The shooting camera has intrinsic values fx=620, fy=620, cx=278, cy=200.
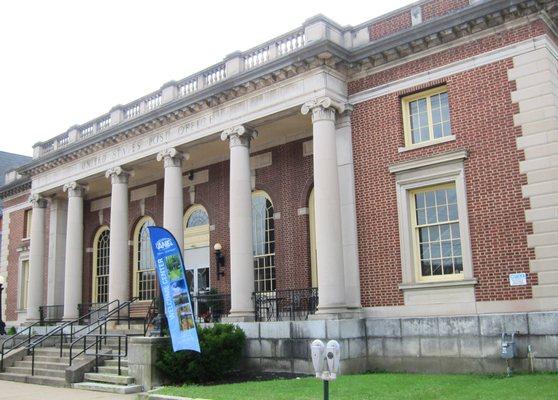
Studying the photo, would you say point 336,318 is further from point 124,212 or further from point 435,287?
point 124,212

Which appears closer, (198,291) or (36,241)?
(198,291)

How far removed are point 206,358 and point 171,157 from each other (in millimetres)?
8697

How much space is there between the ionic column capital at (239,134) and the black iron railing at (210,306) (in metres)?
5.42

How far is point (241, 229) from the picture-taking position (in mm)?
19047

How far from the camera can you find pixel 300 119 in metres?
20.9

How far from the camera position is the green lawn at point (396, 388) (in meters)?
11.6

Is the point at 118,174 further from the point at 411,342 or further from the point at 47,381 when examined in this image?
the point at 411,342

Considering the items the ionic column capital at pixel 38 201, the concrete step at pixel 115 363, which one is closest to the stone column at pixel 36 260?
the ionic column capital at pixel 38 201

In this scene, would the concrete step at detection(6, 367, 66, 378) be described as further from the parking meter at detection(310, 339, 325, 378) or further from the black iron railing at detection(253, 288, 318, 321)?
the parking meter at detection(310, 339, 325, 378)

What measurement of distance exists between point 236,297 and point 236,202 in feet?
9.64

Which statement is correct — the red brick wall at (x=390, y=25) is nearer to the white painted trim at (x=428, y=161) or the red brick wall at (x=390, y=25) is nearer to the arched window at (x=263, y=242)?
the white painted trim at (x=428, y=161)

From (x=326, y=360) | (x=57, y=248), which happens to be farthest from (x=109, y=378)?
(x=57, y=248)

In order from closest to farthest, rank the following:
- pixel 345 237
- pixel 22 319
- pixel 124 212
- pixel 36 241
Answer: pixel 345 237 < pixel 124 212 < pixel 36 241 < pixel 22 319

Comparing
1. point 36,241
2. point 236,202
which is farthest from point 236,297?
point 36,241
